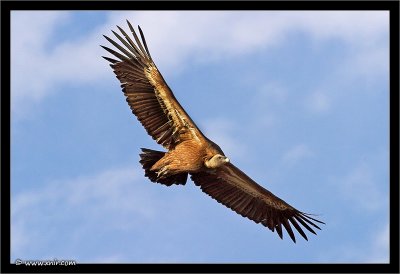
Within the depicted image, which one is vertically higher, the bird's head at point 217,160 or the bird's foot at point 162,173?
the bird's head at point 217,160

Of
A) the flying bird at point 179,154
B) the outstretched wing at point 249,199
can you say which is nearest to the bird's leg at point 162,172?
the flying bird at point 179,154

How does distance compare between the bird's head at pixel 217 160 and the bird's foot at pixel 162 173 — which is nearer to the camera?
the bird's head at pixel 217 160

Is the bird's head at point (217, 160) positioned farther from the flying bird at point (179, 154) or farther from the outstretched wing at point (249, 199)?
the outstretched wing at point (249, 199)

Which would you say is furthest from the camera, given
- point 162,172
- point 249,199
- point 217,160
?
point 249,199

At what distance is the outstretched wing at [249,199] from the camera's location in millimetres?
14670

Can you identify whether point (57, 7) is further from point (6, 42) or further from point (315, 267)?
point (315, 267)

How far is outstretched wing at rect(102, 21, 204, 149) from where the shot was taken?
45.0ft

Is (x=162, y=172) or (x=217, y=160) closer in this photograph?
(x=217, y=160)

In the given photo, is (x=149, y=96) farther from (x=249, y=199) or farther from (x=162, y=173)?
(x=249, y=199)

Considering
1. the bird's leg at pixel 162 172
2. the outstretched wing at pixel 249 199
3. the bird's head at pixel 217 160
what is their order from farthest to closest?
the outstretched wing at pixel 249 199 < the bird's leg at pixel 162 172 < the bird's head at pixel 217 160

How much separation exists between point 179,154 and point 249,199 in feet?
7.19

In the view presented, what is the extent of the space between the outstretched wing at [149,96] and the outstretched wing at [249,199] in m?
1.21

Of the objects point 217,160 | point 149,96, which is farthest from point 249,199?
point 149,96

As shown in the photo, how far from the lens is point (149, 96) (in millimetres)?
13922
